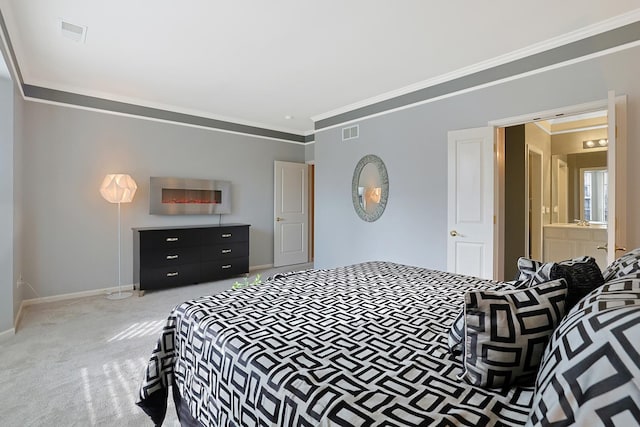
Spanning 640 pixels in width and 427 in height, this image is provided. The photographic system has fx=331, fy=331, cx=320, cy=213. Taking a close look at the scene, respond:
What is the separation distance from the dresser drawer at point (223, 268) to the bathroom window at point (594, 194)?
542 centimetres

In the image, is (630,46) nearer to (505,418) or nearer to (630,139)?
(630,139)

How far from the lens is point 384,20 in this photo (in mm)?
2588

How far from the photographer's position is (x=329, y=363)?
1.08m

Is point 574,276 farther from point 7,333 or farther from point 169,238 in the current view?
point 169,238

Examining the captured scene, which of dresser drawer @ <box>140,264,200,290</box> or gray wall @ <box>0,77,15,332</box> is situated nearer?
gray wall @ <box>0,77,15,332</box>

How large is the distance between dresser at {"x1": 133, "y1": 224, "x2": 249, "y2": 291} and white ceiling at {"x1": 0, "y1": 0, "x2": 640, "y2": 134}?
1.91 m

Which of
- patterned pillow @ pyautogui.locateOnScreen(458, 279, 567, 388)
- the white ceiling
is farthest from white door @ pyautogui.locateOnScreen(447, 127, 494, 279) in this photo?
patterned pillow @ pyautogui.locateOnScreen(458, 279, 567, 388)

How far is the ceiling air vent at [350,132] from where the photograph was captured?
4812 mm

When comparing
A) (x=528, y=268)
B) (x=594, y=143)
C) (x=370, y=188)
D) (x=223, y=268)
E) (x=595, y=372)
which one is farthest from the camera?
(x=223, y=268)

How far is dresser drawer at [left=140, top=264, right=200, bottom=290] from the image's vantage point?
14.3 feet


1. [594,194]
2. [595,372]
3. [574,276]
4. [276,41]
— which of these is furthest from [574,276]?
[594,194]

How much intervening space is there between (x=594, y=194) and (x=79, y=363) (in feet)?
22.0

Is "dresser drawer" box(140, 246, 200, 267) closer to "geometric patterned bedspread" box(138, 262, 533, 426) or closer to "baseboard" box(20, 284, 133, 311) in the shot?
"baseboard" box(20, 284, 133, 311)

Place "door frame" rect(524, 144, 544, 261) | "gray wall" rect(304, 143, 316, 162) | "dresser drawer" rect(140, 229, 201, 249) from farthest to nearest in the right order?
"gray wall" rect(304, 143, 316, 162) → "door frame" rect(524, 144, 544, 261) → "dresser drawer" rect(140, 229, 201, 249)
